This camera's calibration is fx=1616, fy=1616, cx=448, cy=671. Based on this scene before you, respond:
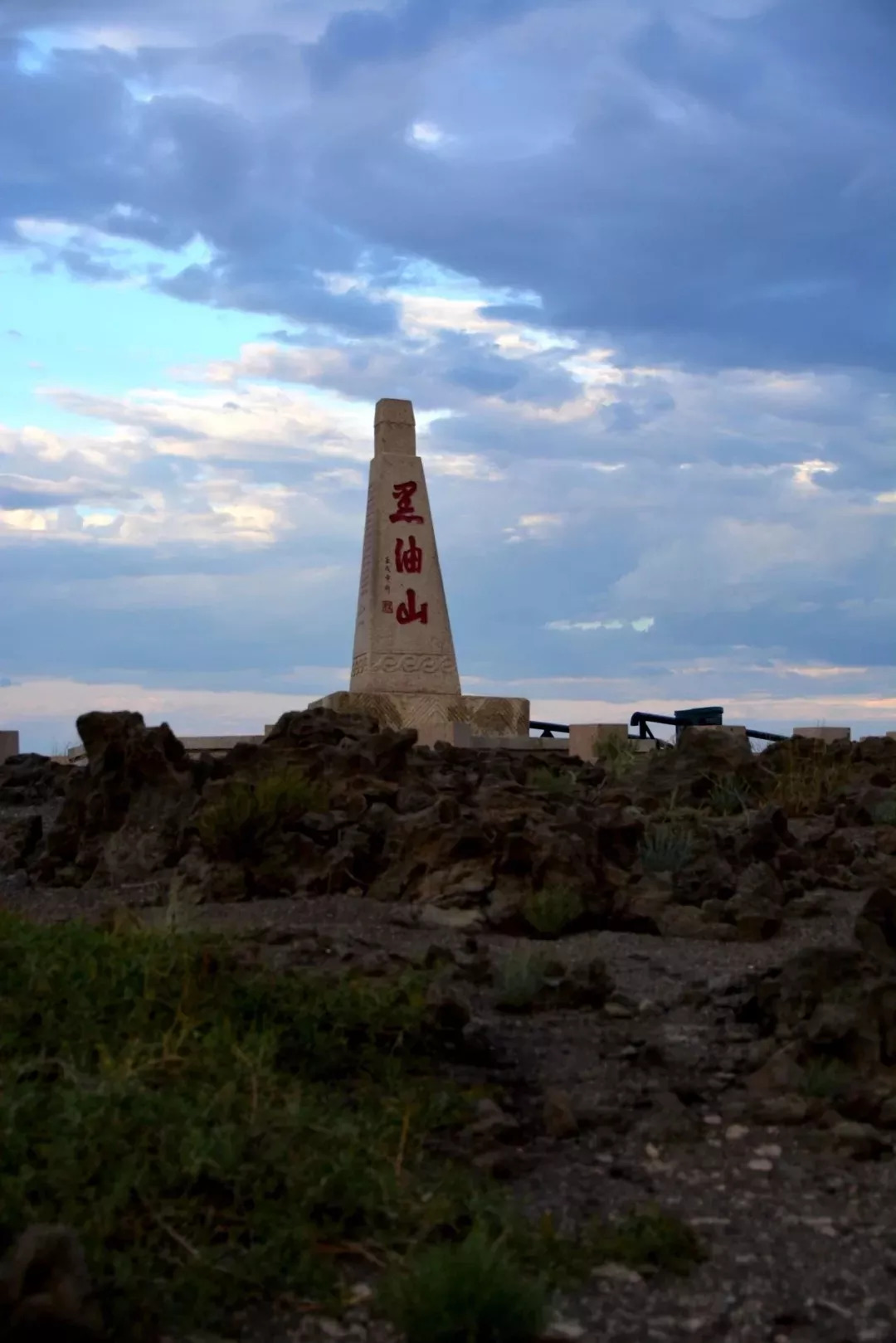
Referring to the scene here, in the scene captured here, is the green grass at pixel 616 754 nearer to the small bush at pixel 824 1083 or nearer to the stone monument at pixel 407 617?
the stone monument at pixel 407 617

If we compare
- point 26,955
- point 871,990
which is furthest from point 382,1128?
point 871,990

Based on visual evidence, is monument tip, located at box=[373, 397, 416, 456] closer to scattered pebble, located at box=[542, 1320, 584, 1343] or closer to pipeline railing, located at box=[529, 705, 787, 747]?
pipeline railing, located at box=[529, 705, 787, 747]

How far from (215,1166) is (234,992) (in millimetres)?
1040

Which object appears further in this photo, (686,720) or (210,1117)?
(686,720)

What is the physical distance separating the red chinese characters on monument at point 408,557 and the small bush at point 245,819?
1422 centimetres

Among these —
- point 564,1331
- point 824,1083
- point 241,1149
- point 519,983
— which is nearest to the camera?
point 564,1331

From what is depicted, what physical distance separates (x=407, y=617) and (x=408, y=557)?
31.5 inches

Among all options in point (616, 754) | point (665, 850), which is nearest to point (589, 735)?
point (616, 754)

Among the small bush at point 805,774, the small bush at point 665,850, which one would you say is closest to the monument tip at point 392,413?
the small bush at point 805,774

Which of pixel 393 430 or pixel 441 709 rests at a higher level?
pixel 393 430

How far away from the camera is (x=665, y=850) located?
7645 mm

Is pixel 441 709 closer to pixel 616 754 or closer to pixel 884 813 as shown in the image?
pixel 616 754

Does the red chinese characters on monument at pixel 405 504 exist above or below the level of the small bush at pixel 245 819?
above

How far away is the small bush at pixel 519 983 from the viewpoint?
4.95 metres
